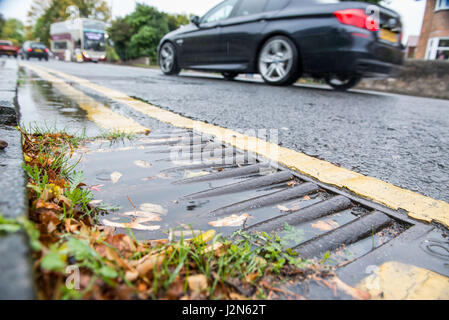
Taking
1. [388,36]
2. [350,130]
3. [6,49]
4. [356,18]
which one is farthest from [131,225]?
[6,49]

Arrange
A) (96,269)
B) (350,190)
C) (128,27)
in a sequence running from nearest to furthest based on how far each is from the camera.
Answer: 1. (96,269)
2. (350,190)
3. (128,27)

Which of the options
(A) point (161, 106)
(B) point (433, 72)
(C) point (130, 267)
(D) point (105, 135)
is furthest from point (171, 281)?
(B) point (433, 72)

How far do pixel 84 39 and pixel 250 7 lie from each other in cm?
2634

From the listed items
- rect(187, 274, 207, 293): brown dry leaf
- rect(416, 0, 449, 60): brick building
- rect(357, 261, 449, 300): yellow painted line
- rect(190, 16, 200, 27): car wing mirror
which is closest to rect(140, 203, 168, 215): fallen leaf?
rect(187, 274, 207, 293): brown dry leaf

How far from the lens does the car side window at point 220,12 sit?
637 centimetres

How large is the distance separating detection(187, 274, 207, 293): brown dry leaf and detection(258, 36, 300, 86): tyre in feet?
16.5

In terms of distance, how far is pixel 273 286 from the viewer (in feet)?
2.67

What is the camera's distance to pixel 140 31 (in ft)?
90.8

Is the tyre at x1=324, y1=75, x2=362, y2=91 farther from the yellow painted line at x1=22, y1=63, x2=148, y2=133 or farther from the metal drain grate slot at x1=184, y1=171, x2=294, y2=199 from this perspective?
the metal drain grate slot at x1=184, y1=171, x2=294, y2=199

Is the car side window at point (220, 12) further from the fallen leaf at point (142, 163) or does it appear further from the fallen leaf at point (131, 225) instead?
the fallen leaf at point (131, 225)

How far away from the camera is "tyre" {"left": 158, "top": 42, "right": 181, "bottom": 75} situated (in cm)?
770

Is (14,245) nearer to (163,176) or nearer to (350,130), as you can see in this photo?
(163,176)
